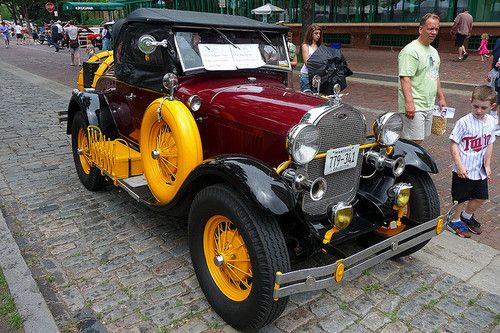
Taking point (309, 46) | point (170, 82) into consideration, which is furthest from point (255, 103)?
point (309, 46)

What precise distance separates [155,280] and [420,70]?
10.2 feet

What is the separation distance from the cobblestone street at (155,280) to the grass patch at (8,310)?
209 mm

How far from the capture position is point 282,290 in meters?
2.25

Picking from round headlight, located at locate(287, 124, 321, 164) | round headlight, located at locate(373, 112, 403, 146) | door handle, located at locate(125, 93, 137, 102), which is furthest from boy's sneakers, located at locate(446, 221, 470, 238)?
door handle, located at locate(125, 93, 137, 102)

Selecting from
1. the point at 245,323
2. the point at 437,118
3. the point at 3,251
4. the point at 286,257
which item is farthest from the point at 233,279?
the point at 437,118

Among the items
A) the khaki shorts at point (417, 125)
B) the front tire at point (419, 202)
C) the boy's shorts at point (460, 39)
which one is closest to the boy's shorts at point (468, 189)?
the front tire at point (419, 202)

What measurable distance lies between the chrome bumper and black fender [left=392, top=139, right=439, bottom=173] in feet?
1.31

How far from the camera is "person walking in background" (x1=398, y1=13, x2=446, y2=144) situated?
13.6 feet

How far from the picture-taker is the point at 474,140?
3523mm

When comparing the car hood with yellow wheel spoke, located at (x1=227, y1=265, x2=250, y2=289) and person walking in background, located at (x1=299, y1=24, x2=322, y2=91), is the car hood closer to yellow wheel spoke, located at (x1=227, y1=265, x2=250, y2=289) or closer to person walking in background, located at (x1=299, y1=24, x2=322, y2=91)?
yellow wheel spoke, located at (x1=227, y1=265, x2=250, y2=289)

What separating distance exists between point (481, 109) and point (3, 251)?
3.92 meters

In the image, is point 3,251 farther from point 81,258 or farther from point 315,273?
point 315,273

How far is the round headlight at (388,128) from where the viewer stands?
2996mm

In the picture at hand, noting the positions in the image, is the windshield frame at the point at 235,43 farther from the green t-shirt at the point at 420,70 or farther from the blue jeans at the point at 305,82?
the blue jeans at the point at 305,82
